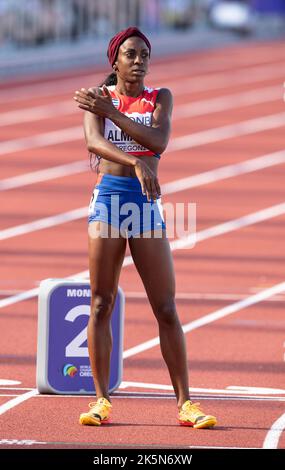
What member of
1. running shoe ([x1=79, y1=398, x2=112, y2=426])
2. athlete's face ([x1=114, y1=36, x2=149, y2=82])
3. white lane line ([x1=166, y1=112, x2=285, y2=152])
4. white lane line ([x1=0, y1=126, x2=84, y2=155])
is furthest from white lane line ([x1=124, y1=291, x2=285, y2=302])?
white lane line ([x1=166, y1=112, x2=285, y2=152])

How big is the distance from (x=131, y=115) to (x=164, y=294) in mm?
986

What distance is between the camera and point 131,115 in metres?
7.85

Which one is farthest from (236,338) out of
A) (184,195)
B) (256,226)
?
(184,195)

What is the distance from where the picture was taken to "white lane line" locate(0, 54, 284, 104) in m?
26.7

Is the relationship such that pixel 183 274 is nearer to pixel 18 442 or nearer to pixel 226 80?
pixel 18 442

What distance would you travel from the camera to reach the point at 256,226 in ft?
56.1

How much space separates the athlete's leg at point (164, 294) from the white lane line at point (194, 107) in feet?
52.9

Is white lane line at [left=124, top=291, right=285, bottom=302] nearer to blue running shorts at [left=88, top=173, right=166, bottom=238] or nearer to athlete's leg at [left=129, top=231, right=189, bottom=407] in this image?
athlete's leg at [left=129, top=231, right=189, bottom=407]

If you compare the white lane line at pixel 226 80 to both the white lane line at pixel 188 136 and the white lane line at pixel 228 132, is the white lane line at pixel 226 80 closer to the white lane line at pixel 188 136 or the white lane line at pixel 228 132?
the white lane line at pixel 228 132

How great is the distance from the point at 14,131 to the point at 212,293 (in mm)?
10639

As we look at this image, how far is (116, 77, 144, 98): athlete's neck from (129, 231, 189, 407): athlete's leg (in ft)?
2.60

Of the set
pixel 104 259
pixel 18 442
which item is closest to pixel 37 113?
pixel 104 259

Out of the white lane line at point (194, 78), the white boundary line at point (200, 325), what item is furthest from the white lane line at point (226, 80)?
the white boundary line at point (200, 325)

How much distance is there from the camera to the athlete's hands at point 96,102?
25.3 ft
